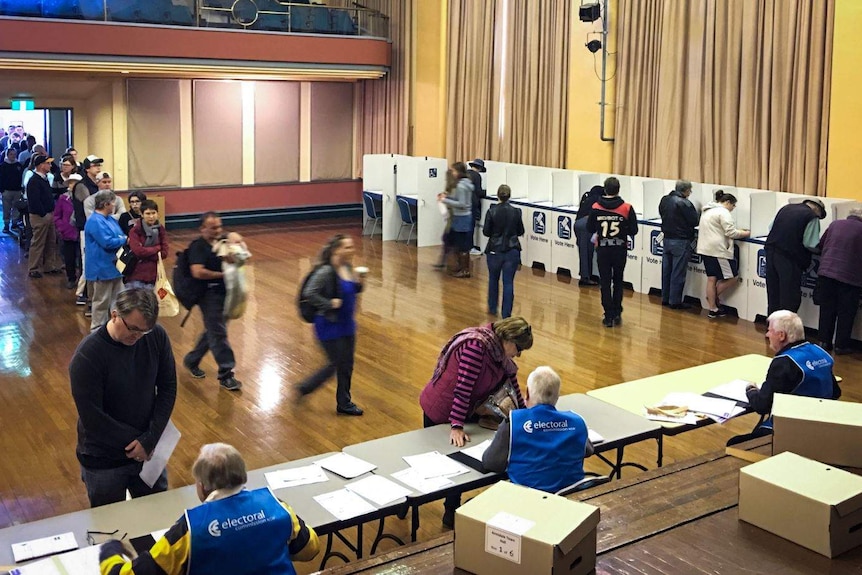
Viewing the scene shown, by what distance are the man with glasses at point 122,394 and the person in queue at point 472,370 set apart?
140cm

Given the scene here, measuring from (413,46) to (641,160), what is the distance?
219 inches

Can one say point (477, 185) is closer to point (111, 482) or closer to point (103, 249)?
point (103, 249)

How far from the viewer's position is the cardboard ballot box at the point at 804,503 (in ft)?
10.1

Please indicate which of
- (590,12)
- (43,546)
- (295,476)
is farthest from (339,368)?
(590,12)

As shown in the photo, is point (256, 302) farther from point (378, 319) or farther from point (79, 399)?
point (79, 399)

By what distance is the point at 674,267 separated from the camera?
10391 mm

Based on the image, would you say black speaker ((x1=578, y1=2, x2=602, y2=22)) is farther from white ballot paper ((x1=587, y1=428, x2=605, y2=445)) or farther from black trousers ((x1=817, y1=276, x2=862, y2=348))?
white ballot paper ((x1=587, y1=428, x2=605, y2=445))

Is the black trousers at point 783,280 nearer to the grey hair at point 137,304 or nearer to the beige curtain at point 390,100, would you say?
the grey hair at point 137,304

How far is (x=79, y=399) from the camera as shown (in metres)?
3.97

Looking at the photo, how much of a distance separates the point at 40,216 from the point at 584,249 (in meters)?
6.60

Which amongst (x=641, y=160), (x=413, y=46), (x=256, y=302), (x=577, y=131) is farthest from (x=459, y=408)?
(x=413, y=46)

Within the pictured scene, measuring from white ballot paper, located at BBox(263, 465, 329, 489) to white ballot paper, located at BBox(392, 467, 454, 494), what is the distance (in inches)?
13.4

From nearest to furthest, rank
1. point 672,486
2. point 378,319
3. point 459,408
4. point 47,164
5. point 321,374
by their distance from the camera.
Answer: point 672,486 → point 459,408 → point 321,374 → point 378,319 → point 47,164

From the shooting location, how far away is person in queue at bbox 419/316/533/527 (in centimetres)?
479
